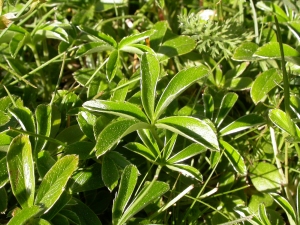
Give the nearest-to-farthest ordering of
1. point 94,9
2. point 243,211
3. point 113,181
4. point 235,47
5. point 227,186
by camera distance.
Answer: point 113,181 → point 243,211 → point 227,186 → point 235,47 → point 94,9

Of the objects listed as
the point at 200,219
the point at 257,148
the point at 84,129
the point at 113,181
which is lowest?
the point at 200,219

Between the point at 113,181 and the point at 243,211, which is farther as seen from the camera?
the point at 243,211

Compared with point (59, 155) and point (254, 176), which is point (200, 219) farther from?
point (59, 155)

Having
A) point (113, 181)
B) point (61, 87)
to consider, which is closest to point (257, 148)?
point (113, 181)

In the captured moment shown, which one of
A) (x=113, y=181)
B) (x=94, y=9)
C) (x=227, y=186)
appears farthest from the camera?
(x=94, y=9)

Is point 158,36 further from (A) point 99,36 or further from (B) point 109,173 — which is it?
(B) point 109,173

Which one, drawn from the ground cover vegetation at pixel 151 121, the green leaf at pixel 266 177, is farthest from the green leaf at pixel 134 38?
the green leaf at pixel 266 177

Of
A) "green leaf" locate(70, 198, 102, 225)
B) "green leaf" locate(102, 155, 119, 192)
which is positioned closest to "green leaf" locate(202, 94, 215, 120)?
"green leaf" locate(102, 155, 119, 192)
